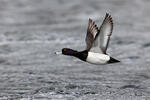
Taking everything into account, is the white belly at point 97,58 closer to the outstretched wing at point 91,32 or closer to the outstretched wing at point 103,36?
the outstretched wing at point 103,36

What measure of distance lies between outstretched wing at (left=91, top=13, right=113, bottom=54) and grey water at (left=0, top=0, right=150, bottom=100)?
93cm

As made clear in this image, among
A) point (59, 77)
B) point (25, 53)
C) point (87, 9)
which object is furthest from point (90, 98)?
point (87, 9)

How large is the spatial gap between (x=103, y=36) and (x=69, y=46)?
799 centimetres

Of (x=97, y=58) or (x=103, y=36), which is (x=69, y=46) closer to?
(x=97, y=58)

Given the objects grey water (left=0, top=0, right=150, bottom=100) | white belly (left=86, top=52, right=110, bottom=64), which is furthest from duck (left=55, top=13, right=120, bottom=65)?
grey water (left=0, top=0, right=150, bottom=100)

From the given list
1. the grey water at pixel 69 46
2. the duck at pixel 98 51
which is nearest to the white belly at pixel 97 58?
the duck at pixel 98 51

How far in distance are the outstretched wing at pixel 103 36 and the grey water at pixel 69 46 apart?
36.5 inches

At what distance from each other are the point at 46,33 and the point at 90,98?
10.4m

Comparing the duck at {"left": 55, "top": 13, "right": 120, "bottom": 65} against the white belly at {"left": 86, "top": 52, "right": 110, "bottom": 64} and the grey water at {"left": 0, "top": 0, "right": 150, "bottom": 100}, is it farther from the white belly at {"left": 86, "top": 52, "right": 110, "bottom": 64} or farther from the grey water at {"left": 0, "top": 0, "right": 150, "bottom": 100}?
the grey water at {"left": 0, "top": 0, "right": 150, "bottom": 100}

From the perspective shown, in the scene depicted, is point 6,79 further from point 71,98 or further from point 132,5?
point 132,5

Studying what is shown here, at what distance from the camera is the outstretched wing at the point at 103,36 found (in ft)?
35.0

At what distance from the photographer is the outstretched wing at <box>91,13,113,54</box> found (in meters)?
10.7

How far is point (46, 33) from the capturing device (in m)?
21.2

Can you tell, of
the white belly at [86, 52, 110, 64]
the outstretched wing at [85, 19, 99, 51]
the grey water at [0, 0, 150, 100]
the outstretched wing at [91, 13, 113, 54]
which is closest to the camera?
the outstretched wing at [91, 13, 113, 54]
